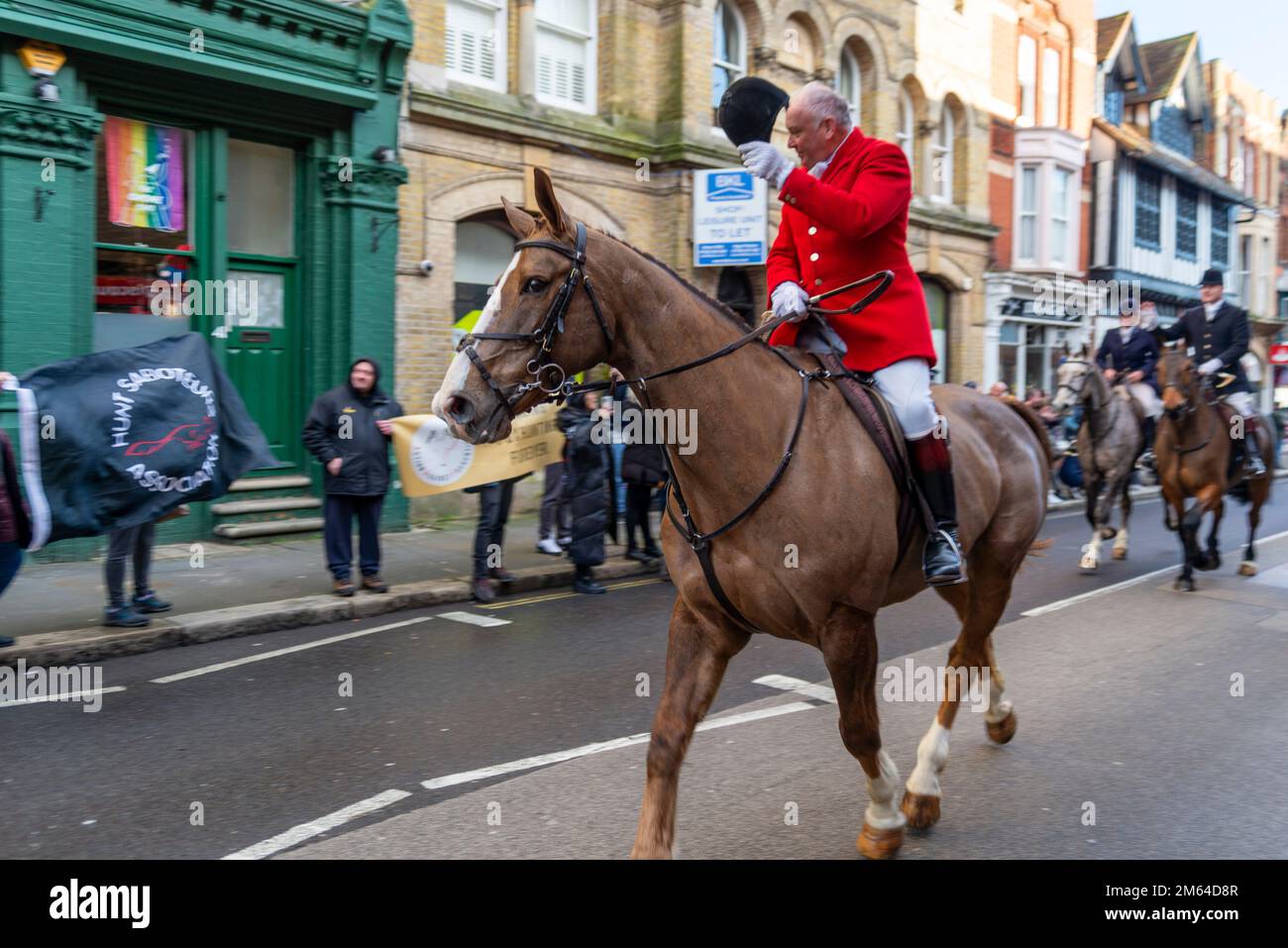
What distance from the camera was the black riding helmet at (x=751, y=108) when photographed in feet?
11.8

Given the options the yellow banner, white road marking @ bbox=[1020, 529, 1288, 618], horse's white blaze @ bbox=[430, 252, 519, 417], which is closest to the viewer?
horse's white blaze @ bbox=[430, 252, 519, 417]

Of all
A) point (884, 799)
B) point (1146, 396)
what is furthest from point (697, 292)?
point (1146, 396)

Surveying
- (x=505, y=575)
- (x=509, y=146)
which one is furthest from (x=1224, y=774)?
(x=509, y=146)

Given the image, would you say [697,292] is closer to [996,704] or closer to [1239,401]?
[996,704]

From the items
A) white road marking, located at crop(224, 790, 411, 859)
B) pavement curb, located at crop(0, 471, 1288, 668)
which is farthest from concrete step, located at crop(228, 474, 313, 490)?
white road marking, located at crop(224, 790, 411, 859)

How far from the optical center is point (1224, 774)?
501cm

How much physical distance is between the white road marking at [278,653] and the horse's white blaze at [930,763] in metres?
4.93

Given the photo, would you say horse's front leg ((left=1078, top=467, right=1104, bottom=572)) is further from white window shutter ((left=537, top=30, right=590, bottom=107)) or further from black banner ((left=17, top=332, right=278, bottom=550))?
white window shutter ((left=537, top=30, right=590, bottom=107))

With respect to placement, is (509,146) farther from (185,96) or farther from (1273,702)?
(1273,702)

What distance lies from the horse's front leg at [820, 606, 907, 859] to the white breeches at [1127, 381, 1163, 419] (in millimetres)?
10301

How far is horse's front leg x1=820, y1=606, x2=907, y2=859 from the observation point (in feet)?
12.0

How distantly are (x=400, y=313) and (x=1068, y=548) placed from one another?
9.28 m

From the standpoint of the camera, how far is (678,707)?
12.0ft

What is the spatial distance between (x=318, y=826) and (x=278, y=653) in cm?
353
